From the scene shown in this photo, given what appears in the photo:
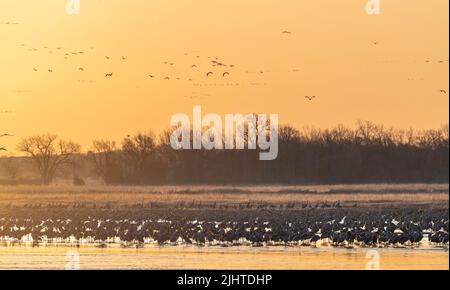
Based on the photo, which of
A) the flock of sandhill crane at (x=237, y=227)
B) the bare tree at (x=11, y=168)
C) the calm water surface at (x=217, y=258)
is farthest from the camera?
the bare tree at (x=11, y=168)

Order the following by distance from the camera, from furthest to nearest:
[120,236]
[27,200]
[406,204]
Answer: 1. [27,200]
2. [406,204]
3. [120,236]

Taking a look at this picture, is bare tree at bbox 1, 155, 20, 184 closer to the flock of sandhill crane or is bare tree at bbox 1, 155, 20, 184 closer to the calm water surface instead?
the flock of sandhill crane

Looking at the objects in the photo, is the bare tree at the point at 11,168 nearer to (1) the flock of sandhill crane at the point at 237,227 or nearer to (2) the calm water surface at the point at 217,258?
(1) the flock of sandhill crane at the point at 237,227

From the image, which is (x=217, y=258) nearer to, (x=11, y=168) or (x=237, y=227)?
(x=237, y=227)

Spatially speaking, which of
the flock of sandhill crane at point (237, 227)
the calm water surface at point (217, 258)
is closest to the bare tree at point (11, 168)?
the flock of sandhill crane at point (237, 227)

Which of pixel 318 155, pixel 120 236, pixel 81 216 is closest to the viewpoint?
pixel 120 236

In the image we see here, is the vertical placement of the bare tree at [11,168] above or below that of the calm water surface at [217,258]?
above

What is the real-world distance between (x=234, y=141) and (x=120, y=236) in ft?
128

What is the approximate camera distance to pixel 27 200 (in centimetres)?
6731

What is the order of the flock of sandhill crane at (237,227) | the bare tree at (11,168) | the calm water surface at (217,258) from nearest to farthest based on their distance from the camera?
1. the calm water surface at (217,258)
2. the flock of sandhill crane at (237,227)
3. the bare tree at (11,168)

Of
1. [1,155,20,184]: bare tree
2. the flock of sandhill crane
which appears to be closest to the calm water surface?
the flock of sandhill crane
